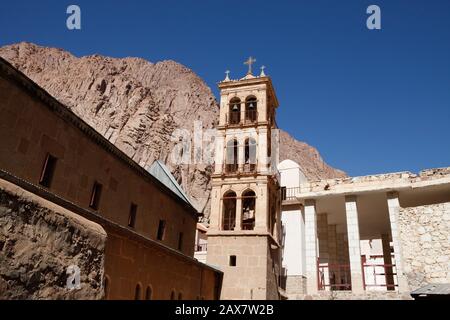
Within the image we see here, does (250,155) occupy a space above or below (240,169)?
above

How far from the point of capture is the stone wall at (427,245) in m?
19.1

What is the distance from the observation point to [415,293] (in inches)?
555

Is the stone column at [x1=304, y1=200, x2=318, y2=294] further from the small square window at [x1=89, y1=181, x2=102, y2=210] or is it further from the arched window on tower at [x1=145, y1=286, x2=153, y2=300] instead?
the small square window at [x1=89, y1=181, x2=102, y2=210]

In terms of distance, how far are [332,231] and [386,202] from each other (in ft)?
18.1

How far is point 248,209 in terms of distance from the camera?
26.9 metres

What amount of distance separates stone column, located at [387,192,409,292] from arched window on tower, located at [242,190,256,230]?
829 centimetres

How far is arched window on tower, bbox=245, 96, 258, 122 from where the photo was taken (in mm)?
27595

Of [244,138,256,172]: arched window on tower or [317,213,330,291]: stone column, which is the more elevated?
[244,138,256,172]: arched window on tower

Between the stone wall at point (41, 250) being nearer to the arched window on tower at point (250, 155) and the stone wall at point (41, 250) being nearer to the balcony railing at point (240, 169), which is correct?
the balcony railing at point (240, 169)

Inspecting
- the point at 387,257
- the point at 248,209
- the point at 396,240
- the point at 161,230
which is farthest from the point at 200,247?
the point at 396,240

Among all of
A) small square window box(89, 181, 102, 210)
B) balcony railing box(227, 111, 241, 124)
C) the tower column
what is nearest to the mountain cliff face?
balcony railing box(227, 111, 241, 124)

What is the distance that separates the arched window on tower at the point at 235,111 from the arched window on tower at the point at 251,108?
0.65m

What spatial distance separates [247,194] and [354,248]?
301 inches

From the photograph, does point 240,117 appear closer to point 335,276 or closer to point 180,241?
point 180,241
